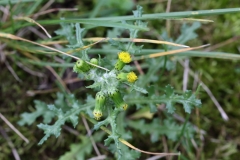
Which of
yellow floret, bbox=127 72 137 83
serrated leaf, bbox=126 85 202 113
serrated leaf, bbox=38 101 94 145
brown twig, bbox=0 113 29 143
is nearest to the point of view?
yellow floret, bbox=127 72 137 83

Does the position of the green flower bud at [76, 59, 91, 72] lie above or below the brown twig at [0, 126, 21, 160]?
above

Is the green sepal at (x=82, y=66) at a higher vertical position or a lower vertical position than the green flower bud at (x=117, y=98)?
higher

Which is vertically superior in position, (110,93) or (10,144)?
(110,93)

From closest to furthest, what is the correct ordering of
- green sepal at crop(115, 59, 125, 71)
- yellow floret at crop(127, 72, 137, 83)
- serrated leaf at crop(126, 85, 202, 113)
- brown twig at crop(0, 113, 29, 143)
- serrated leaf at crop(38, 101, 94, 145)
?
yellow floret at crop(127, 72, 137, 83), green sepal at crop(115, 59, 125, 71), serrated leaf at crop(38, 101, 94, 145), serrated leaf at crop(126, 85, 202, 113), brown twig at crop(0, 113, 29, 143)

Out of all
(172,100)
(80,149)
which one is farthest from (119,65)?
(80,149)

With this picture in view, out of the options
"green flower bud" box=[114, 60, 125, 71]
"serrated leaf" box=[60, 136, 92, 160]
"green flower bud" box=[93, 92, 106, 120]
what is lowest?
"serrated leaf" box=[60, 136, 92, 160]

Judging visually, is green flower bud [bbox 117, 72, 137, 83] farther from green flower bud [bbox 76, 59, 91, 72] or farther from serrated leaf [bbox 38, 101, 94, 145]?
serrated leaf [bbox 38, 101, 94, 145]

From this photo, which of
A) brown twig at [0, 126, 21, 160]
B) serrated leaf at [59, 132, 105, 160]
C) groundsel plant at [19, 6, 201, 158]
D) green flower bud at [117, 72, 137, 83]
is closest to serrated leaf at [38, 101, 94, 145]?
groundsel plant at [19, 6, 201, 158]

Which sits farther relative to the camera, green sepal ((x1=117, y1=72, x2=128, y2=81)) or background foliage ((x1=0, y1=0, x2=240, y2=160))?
background foliage ((x1=0, y1=0, x2=240, y2=160))

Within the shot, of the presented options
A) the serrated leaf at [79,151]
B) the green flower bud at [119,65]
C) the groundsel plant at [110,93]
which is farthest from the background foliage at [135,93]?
the green flower bud at [119,65]

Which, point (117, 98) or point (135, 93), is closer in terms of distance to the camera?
point (117, 98)

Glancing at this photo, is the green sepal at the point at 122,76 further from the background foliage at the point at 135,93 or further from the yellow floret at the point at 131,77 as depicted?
the background foliage at the point at 135,93

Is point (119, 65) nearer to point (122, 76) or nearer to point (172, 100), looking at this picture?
point (122, 76)
